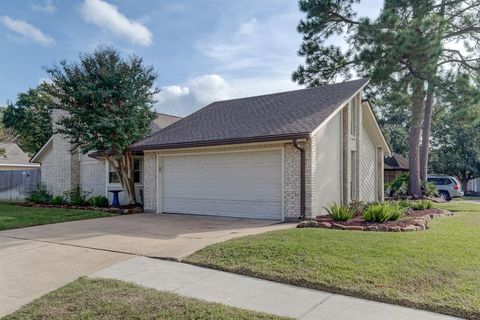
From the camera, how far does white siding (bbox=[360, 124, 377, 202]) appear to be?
51.1ft

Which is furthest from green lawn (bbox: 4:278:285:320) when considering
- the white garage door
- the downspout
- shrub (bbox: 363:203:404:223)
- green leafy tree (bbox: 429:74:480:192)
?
green leafy tree (bbox: 429:74:480:192)

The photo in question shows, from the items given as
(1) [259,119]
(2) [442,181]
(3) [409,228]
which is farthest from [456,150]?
(3) [409,228]

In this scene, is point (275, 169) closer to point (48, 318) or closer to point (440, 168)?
point (48, 318)

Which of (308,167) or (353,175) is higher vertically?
(308,167)

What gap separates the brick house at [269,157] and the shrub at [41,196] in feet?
24.3

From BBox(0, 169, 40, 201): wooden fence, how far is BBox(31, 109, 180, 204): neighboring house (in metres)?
1.11

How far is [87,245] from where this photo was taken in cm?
844

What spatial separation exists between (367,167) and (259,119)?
5715mm

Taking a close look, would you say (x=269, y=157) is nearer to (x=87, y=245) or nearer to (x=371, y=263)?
(x=87, y=245)

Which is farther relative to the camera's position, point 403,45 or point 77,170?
point 77,170

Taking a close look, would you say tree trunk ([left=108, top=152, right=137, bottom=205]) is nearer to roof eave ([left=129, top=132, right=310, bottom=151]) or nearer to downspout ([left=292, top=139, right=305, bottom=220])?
roof eave ([left=129, top=132, right=310, bottom=151])

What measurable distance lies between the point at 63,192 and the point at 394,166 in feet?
78.8

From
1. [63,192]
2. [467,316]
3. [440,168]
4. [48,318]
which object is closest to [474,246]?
[467,316]

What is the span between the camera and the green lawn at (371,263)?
493cm
